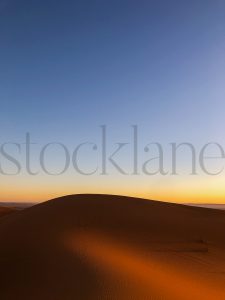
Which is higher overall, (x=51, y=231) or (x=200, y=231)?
(x=51, y=231)

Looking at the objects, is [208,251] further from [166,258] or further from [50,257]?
[50,257]

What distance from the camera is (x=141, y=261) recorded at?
21.1 feet

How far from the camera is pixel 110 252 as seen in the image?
6.51 metres

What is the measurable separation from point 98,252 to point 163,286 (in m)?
1.76

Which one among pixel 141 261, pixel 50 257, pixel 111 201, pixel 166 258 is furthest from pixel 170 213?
pixel 50 257

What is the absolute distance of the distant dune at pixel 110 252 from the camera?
4.27m

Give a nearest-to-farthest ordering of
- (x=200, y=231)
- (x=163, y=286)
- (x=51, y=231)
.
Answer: (x=163, y=286) < (x=51, y=231) < (x=200, y=231)

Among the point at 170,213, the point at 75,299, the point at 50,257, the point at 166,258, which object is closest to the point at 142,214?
the point at 170,213

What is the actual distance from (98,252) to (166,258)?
168cm

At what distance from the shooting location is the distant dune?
427cm

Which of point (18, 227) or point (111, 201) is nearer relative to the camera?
point (18, 227)

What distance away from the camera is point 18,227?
7.88 metres

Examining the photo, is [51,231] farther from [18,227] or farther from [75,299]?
[75,299]

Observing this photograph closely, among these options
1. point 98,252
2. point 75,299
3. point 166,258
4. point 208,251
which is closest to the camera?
point 75,299
